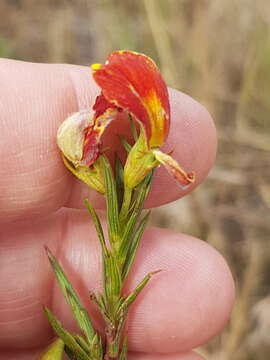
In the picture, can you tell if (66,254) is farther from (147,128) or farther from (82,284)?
(147,128)

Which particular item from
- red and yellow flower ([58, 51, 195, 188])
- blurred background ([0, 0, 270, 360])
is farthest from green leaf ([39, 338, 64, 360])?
blurred background ([0, 0, 270, 360])

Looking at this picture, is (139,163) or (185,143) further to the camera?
(185,143)

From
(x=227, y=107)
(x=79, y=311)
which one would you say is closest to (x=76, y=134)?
(x=79, y=311)

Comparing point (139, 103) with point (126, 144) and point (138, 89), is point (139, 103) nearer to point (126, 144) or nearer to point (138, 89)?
point (138, 89)

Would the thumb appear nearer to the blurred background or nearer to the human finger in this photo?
the human finger

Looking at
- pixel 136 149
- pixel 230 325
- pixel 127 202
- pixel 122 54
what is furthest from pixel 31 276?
pixel 230 325

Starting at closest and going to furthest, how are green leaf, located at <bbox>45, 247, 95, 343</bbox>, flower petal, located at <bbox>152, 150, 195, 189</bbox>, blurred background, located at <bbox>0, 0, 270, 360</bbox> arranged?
flower petal, located at <bbox>152, 150, 195, 189</bbox>, green leaf, located at <bbox>45, 247, 95, 343</bbox>, blurred background, located at <bbox>0, 0, 270, 360</bbox>
